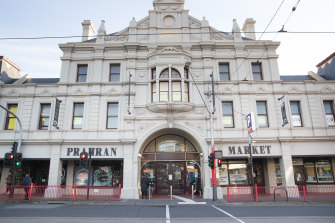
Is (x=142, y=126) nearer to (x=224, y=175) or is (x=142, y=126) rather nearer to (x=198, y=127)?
(x=198, y=127)

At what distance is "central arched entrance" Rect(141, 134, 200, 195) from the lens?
19.3 meters

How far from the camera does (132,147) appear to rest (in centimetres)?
1781

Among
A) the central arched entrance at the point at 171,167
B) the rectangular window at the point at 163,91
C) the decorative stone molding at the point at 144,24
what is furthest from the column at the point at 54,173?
the decorative stone molding at the point at 144,24

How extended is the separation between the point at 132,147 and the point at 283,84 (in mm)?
14049

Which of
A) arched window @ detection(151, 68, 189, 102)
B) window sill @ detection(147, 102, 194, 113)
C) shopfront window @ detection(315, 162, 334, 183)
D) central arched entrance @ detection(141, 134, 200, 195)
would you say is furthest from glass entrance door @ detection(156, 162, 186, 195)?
shopfront window @ detection(315, 162, 334, 183)

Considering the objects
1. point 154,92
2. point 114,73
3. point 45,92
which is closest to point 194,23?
point 154,92

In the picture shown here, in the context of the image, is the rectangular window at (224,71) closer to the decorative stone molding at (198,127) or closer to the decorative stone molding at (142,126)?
the decorative stone molding at (198,127)

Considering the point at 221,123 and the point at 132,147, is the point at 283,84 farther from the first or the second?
the point at 132,147

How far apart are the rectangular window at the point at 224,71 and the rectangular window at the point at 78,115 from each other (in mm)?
12624

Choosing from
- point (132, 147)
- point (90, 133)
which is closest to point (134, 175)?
point (132, 147)

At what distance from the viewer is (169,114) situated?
1852 cm

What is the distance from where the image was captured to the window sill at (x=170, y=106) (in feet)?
58.6

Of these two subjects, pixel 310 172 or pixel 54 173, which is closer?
pixel 54 173

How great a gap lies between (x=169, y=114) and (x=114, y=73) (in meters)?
6.44
